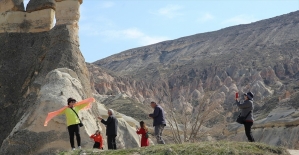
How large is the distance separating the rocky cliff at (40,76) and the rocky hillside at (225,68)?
57.6 ft

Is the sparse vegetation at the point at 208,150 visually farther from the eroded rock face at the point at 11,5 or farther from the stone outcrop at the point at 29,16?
the eroded rock face at the point at 11,5

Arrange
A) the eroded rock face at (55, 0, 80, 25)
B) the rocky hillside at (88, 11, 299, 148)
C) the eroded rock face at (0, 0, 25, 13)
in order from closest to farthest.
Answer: the eroded rock face at (55, 0, 80, 25)
the eroded rock face at (0, 0, 25, 13)
the rocky hillside at (88, 11, 299, 148)

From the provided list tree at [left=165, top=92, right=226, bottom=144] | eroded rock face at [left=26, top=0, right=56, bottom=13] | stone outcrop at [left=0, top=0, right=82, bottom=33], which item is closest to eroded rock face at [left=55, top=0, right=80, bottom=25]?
stone outcrop at [left=0, top=0, right=82, bottom=33]

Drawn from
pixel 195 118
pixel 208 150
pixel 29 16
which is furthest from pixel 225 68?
pixel 208 150

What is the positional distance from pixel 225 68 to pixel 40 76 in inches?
2409

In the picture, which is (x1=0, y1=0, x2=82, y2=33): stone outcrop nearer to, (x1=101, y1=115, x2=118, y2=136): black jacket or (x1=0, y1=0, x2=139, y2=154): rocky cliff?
(x1=0, y1=0, x2=139, y2=154): rocky cliff

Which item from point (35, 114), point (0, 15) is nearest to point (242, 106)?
point (35, 114)

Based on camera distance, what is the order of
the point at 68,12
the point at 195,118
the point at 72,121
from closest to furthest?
the point at 72,121, the point at 68,12, the point at 195,118

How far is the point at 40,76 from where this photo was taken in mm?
14500

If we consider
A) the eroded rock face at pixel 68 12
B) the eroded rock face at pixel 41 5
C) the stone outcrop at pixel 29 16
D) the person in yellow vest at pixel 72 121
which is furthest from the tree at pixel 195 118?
the person in yellow vest at pixel 72 121

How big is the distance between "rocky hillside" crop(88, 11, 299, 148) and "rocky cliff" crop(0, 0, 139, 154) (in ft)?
57.6

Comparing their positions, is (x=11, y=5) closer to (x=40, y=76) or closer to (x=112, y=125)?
(x=40, y=76)

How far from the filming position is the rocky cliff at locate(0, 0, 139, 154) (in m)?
11.3

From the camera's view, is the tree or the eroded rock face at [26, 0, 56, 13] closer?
the eroded rock face at [26, 0, 56, 13]
